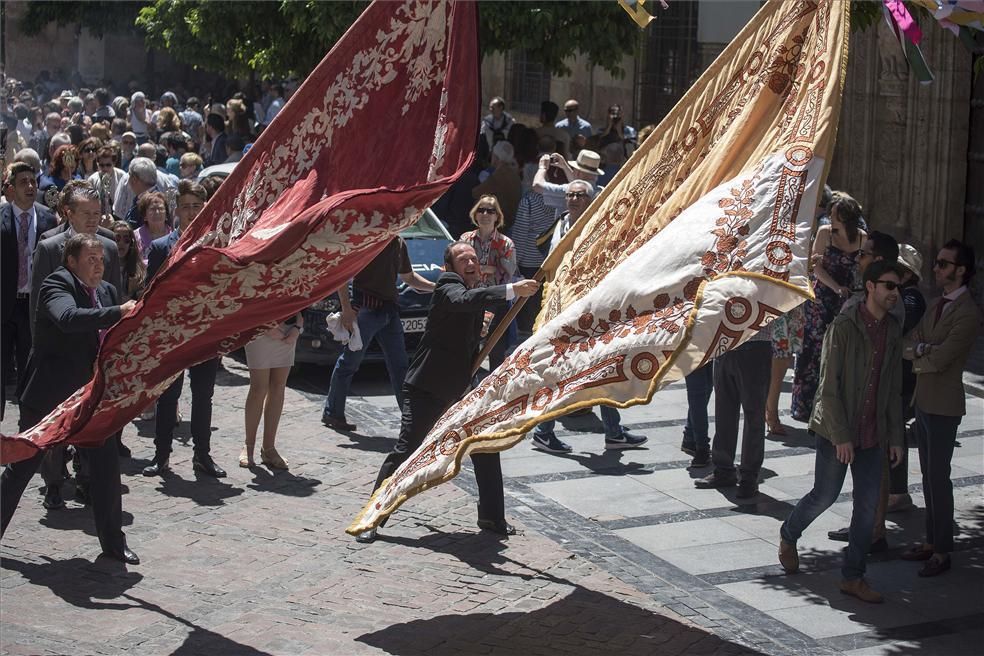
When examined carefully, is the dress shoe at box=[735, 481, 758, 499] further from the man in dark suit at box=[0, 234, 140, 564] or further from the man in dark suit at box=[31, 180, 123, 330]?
the man in dark suit at box=[31, 180, 123, 330]

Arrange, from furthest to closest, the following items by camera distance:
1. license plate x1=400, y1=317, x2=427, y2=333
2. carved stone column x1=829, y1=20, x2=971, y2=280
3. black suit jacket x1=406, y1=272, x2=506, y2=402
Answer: carved stone column x1=829, y1=20, x2=971, y2=280 < license plate x1=400, y1=317, x2=427, y2=333 < black suit jacket x1=406, y1=272, x2=506, y2=402

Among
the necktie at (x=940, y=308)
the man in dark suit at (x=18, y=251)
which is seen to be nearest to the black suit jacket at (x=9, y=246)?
the man in dark suit at (x=18, y=251)

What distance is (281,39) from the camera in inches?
724

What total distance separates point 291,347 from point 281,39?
8.71 m

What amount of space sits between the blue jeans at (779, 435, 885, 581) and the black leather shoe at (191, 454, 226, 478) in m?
4.38

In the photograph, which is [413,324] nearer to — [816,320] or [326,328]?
[326,328]

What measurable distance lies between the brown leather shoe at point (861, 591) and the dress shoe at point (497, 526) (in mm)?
2132

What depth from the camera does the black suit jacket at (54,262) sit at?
928 centimetres

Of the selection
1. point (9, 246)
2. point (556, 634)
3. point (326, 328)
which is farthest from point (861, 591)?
point (9, 246)

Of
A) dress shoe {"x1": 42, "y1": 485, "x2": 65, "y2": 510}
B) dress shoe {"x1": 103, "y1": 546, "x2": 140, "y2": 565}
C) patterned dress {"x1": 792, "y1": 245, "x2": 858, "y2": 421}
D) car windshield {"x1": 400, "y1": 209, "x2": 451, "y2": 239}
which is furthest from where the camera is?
car windshield {"x1": 400, "y1": 209, "x2": 451, "y2": 239}

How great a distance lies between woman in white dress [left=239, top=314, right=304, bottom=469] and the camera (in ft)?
34.4

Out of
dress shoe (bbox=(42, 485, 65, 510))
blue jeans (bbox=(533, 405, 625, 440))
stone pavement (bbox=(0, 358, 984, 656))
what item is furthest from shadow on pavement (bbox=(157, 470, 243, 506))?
blue jeans (bbox=(533, 405, 625, 440))

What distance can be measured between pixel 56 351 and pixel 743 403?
4.53m

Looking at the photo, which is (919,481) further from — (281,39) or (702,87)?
(281,39)
